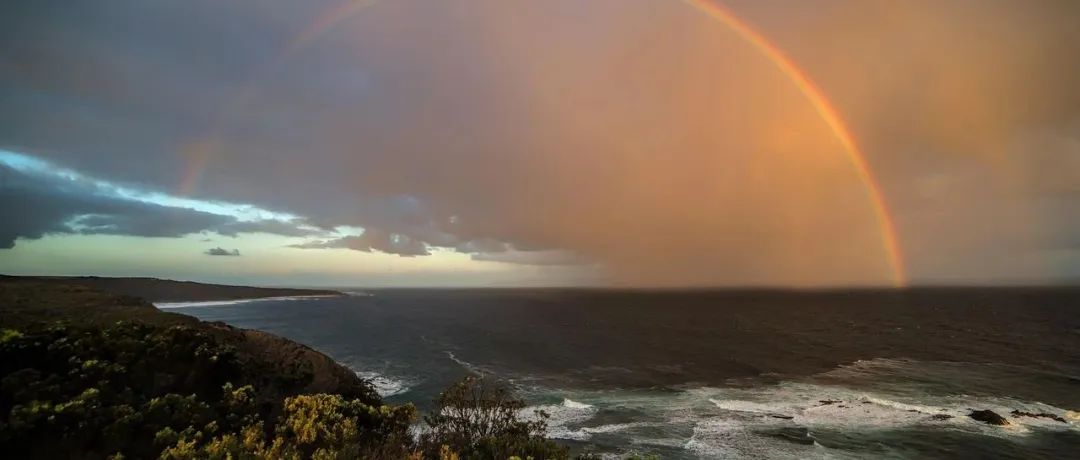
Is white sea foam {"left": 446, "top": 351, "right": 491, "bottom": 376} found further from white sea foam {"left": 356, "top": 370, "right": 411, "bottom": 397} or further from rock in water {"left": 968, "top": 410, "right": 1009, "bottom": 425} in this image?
rock in water {"left": 968, "top": 410, "right": 1009, "bottom": 425}

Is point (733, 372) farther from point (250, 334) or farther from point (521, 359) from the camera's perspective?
point (250, 334)

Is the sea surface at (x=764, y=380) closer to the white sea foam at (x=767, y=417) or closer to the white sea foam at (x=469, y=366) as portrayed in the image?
the white sea foam at (x=767, y=417)

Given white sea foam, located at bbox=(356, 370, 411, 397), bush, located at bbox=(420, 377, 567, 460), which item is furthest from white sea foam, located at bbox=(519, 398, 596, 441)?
bush, located at bbox=(420, 377, 567, 460)

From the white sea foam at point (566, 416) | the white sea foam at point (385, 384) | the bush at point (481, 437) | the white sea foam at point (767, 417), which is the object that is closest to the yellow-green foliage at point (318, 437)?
the bush at point (481, 437)

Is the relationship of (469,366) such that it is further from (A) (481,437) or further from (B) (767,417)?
(A) (481,437)

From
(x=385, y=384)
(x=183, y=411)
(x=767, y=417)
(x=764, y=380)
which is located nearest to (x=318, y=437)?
(x=183, y=411)

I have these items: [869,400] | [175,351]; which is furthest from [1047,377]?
[175,351]
